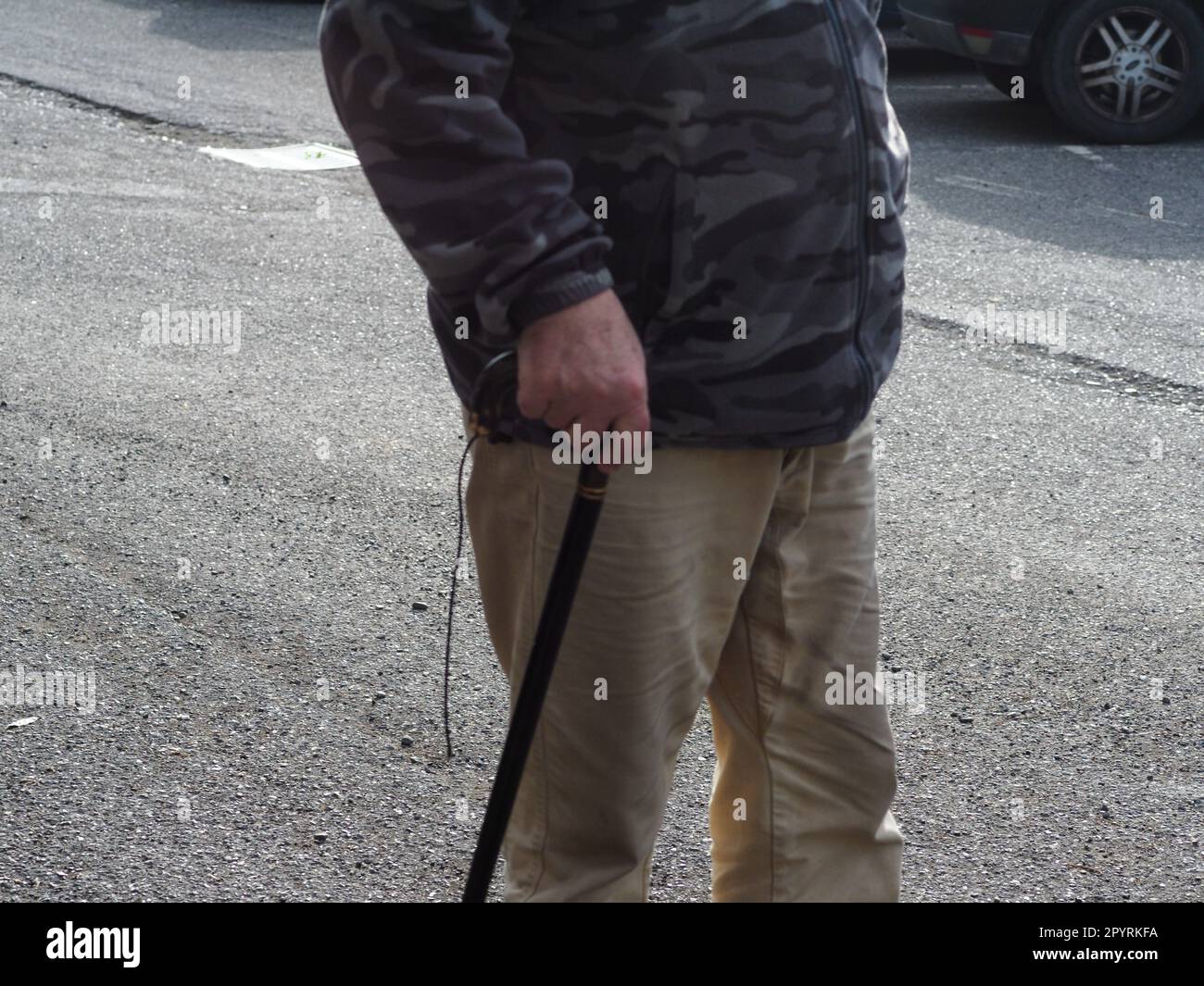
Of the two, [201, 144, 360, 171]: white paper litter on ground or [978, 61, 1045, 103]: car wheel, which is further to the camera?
[978, 61, 1045, 103]: car wheel

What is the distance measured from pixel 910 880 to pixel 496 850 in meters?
1.09

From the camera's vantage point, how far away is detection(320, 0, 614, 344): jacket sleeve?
65.1 inches

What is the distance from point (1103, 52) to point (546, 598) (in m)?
7.23

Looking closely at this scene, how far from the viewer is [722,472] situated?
1.92 metres

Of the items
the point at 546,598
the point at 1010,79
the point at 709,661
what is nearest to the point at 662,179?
the point at 546,598

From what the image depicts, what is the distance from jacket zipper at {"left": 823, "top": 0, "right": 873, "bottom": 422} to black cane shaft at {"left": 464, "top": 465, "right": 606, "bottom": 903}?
1.32 feet

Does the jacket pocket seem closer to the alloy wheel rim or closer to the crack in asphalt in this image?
the crack in asphalt

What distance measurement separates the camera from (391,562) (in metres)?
3.85

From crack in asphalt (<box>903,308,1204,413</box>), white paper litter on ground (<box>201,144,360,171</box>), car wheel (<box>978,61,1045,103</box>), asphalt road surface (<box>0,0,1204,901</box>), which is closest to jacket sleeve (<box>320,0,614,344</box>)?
asphalt road surface (<box>0,0,1204,901</box>)

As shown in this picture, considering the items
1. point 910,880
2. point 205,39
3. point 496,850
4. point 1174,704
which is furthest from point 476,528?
point 205,39

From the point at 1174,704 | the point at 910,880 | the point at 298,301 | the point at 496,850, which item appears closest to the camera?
the point at 496,850

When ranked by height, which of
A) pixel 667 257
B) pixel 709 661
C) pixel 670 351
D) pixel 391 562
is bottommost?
pixel 391 562

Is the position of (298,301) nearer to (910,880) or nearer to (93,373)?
(93,373)

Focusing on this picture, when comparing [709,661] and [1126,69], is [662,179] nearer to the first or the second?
[709,661]
